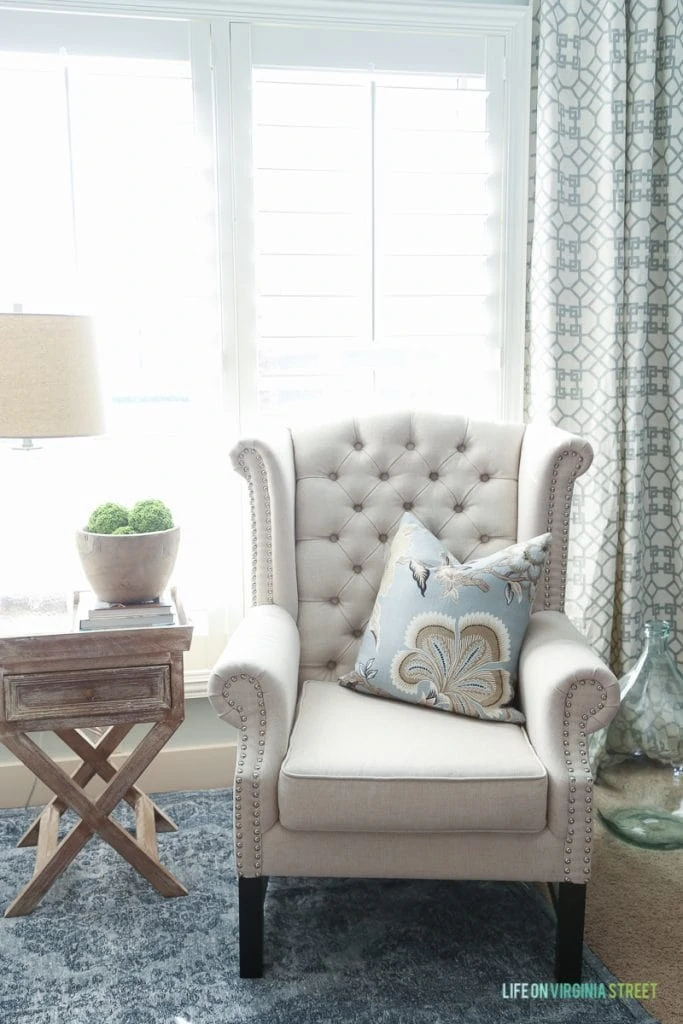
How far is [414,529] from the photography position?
237cm

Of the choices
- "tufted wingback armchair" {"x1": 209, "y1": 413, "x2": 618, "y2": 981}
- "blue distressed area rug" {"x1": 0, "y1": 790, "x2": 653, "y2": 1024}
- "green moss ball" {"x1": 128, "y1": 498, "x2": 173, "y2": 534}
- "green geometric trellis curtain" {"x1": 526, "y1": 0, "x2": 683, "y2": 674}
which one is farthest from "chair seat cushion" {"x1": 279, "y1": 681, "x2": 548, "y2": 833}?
"green geometric trellis curtain" {"x1": 526, "y1": 0, "x2": 683, "y2": 674}

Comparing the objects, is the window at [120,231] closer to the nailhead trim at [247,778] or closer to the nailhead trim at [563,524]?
the nailhead trim at [247,778]

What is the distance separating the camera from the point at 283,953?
204 centimetres

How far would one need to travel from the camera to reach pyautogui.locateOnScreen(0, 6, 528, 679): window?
251 cm

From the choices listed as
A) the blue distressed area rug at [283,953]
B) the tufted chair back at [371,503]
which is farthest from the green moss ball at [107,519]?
the blue distressed area rug at [283,953]

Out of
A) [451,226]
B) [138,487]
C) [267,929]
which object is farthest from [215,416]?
[267,929]

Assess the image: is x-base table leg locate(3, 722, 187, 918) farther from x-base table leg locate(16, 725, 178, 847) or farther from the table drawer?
x-base table leg locate(16, 725, 178, 847)

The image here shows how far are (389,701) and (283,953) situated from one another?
1.87 feet

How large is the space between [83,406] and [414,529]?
0.82m

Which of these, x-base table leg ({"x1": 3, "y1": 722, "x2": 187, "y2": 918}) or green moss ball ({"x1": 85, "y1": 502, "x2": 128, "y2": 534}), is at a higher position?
green moss ball ({"x1": 85, "y1": 502, "x2": 128, "y2": 534})

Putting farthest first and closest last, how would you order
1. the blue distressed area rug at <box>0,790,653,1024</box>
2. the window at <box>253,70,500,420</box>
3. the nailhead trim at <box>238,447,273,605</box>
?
the window at <box>253,70,500,420</box> < the nailhead trim at <box>238,447,273,605</box> < the blue distressed area rug at <box>0,790,653,1024</box>

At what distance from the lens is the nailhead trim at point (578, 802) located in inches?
74.1

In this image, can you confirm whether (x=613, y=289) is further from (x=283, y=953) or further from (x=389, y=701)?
(x=283, y=953)

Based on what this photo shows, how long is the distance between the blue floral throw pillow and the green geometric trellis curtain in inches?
28.5
